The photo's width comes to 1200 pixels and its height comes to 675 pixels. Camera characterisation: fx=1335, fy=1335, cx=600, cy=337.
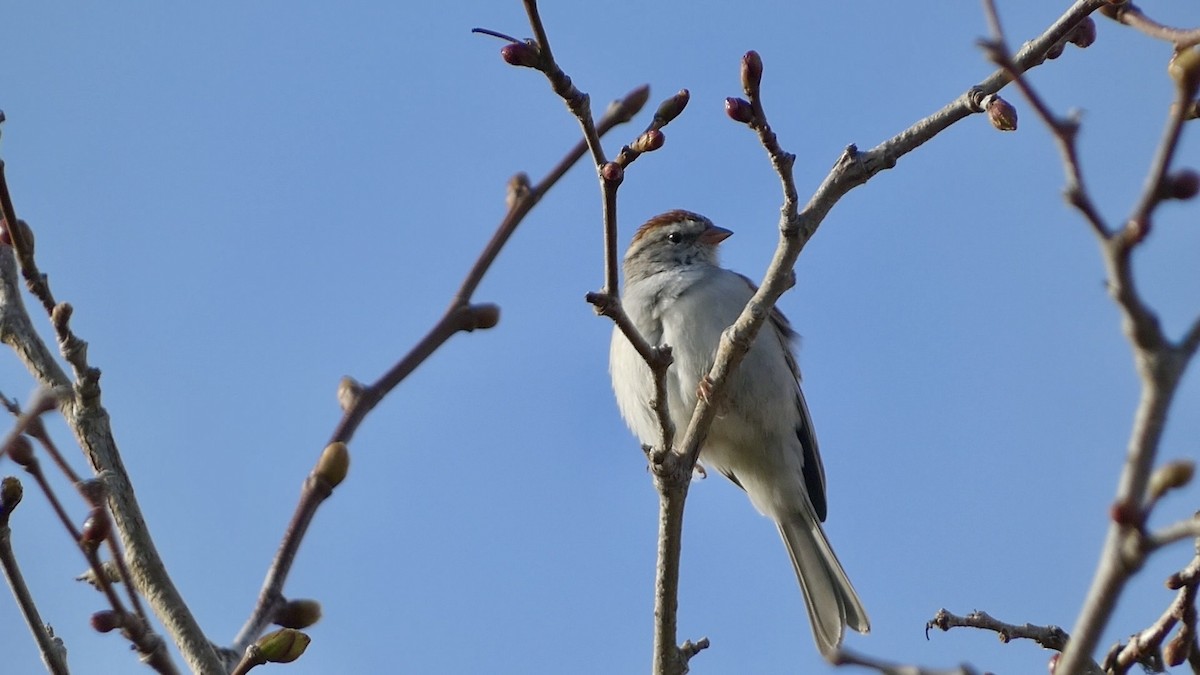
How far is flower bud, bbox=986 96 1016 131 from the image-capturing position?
370cm

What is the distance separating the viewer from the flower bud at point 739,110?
3.33 meters

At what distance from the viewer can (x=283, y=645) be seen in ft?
6.97

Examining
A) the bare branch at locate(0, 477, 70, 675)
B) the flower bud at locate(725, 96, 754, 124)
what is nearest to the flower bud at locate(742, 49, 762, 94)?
the flower bud at locate(725, 96, 754, 124)

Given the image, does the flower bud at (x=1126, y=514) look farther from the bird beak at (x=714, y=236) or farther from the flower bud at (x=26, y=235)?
the bird beak at (x=714, y=236)

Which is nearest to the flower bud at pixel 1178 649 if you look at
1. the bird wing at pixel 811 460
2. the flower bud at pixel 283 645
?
the flower bud at pixel 283 645

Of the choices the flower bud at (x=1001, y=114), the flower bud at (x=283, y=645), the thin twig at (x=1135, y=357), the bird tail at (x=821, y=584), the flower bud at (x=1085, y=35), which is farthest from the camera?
the bird tail at (x=821, y=584)

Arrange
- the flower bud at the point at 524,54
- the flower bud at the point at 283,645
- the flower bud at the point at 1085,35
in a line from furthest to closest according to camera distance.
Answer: the flower bud at the point at 1085,35 < the flower bud at the point at 524,54 < the flower bud at the point at 283,645

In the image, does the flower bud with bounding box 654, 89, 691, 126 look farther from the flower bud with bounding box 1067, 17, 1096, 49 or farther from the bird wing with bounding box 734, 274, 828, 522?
the bird wing with bounding box 734, 274, 828, 522

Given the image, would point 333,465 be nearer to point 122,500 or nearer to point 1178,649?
→ point 122,500

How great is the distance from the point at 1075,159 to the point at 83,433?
1.60 m

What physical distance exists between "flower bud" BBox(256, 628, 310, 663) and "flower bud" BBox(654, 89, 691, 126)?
1.47 m

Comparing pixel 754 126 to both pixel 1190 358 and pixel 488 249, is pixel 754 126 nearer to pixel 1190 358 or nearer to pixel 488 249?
pixel 488 249

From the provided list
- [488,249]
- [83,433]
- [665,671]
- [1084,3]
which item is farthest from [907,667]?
[1084,3]

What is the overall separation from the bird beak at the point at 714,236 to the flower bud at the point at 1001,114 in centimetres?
406
